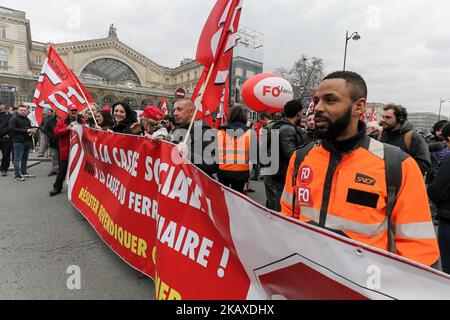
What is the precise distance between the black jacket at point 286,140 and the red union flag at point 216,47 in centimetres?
119

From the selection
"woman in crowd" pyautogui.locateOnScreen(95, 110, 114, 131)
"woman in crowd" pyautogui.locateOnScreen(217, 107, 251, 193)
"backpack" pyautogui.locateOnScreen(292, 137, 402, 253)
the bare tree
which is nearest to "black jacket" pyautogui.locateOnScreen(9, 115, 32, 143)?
"woman in crowd" pyautogui.locateOnScreen(95, 110, 114, 131)

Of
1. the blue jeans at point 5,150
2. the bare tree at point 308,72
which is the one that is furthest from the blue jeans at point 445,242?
the bare tree at point 308,72

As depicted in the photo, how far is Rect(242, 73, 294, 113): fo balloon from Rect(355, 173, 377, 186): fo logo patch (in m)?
5.04

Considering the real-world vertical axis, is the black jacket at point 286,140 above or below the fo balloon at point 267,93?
below

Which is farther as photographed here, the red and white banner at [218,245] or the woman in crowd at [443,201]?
the woman in crowd at [443,201]

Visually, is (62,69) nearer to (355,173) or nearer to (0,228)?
(0,228)

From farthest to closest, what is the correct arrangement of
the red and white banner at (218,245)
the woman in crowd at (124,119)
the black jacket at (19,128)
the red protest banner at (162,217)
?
the black jacket at (19,128), the woman in crowd at (124,119), the red protest banner at (162,217), the red and white banner at (218,245)

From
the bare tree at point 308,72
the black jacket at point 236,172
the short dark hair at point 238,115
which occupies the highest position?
the bare tree at point 308,72

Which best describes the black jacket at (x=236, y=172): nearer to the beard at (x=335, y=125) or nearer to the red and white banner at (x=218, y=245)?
the red and white banner at (x=218, y=245)

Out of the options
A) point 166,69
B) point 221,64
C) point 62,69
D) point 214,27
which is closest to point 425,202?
point 221,64

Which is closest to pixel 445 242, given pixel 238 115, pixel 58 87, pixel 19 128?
pixel 238 115

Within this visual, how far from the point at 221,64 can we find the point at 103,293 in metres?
2.39

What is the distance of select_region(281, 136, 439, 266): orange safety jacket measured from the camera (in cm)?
130

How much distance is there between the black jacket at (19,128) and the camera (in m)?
7.50
